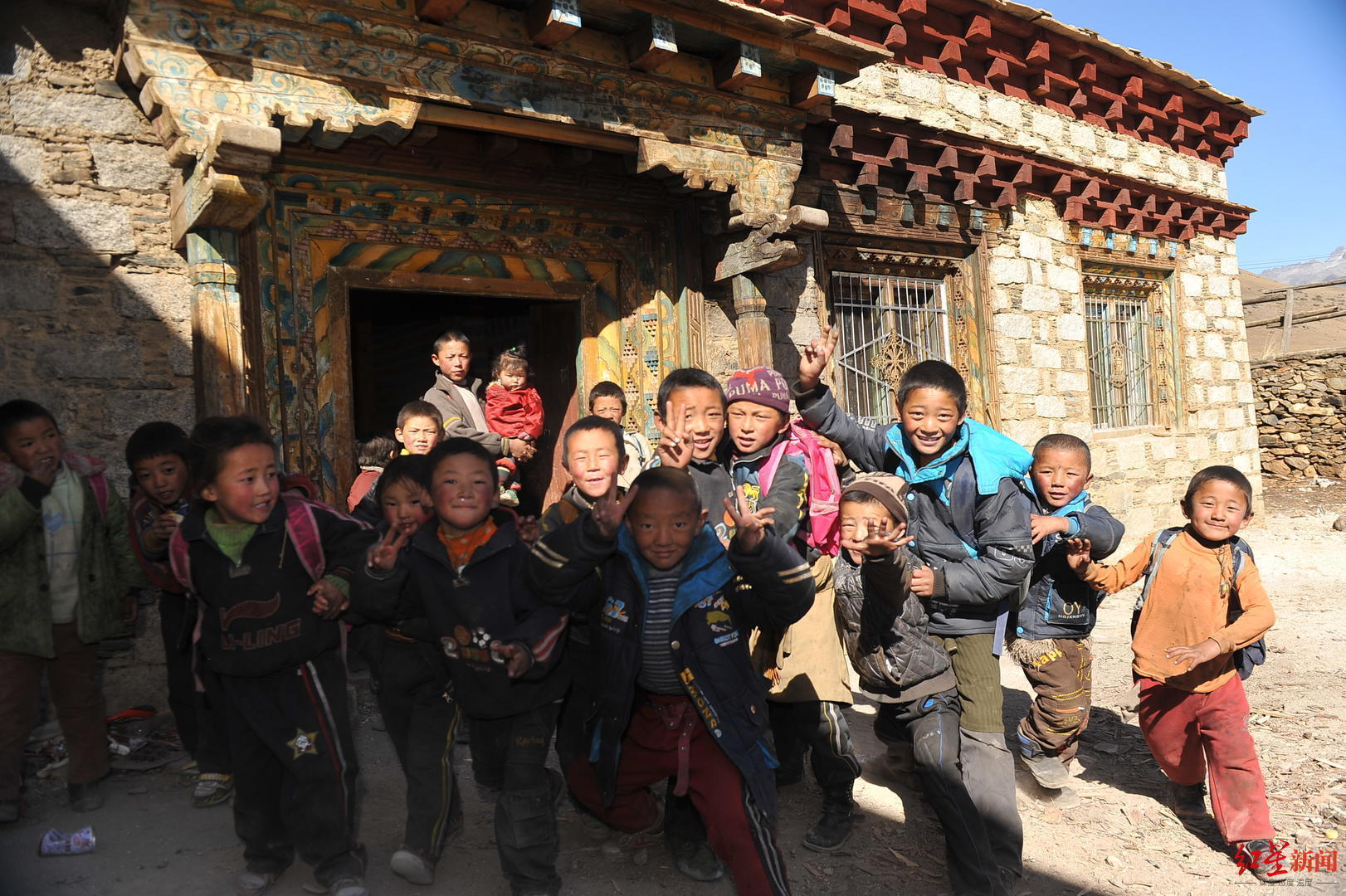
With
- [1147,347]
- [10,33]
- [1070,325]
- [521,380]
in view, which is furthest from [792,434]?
[1147,347]

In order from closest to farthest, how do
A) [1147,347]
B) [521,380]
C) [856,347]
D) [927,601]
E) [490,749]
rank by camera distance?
[490,749]
[927,601]
[521,380]
[856,347]
[1147,347]

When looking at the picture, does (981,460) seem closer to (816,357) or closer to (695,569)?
(816,357)

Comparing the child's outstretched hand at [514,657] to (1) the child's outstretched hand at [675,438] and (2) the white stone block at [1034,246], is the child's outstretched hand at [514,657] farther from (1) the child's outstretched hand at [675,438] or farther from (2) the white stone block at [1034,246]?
(2) the white stone block at [1034,246]

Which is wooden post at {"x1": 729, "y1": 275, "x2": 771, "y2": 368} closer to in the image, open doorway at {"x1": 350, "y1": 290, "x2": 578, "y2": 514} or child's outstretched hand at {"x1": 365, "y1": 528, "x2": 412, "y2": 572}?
open doorway at {"x1": 350, "y1": 290, "x2": 578, "y2": 514}

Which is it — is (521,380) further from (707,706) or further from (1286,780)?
(1286,780)

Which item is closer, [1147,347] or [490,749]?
[490,749]

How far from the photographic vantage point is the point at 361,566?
104 inches

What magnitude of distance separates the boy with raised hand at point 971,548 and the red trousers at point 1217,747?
Result: 2.63 ft

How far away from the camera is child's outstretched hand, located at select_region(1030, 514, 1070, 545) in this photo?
3115 millimetres

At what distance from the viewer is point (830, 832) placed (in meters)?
3.06

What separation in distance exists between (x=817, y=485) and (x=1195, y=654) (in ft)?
4.56

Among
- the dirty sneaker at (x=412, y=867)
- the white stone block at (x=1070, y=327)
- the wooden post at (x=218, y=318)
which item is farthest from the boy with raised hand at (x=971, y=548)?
the white stone block at (x=1070, y=327)

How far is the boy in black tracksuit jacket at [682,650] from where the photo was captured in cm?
239

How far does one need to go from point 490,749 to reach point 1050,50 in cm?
864
